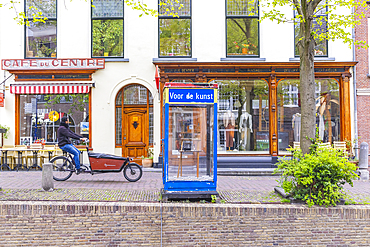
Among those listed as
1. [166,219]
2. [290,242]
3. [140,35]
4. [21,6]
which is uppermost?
[21,6]

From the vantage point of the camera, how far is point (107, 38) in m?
13.0

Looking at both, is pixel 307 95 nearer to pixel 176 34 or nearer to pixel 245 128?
pixel 245 128

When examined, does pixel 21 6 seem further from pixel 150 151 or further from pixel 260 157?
pixel 260 157

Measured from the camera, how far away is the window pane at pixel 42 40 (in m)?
13.0

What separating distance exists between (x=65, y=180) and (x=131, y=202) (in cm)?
360

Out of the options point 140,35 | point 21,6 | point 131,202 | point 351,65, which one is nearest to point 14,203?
point 131,202

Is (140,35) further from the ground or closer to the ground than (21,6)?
closer to the ground

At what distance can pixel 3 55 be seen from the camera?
12867 millimetres

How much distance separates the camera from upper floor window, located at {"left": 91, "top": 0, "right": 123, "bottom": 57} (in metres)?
13.0

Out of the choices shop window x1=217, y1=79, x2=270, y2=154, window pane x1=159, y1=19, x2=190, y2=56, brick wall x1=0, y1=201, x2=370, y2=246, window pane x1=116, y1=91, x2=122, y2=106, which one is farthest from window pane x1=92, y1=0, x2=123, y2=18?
brick wall x1=0, y1=201, x2=370, y2=246

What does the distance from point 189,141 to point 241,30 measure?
790 centimetres

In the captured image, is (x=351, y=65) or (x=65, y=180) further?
(x=351, y=65)

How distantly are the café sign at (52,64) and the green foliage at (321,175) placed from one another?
29.7ft

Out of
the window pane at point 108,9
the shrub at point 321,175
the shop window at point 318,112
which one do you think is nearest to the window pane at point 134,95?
the window pane at point 108,9
